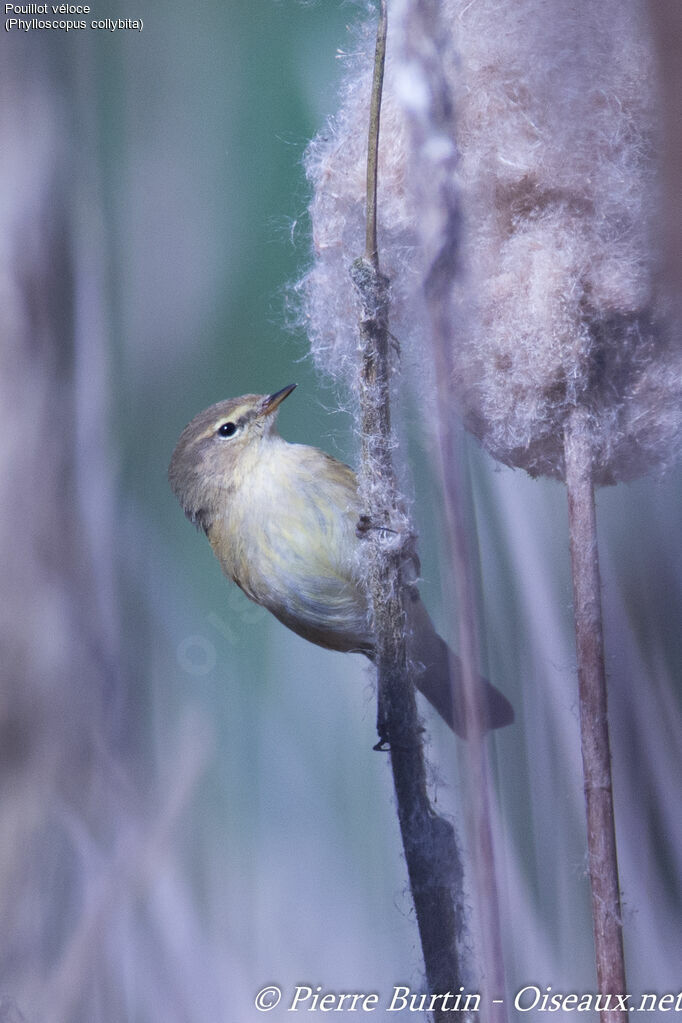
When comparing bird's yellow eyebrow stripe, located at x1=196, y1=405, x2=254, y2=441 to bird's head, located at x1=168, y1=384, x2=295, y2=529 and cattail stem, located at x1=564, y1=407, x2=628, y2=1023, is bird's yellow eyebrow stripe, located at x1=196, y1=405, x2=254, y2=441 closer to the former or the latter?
bird's head, located at x1=168, y1=384, x2=295, y2=529

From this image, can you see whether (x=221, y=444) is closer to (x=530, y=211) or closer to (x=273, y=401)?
(x=273, y=401)

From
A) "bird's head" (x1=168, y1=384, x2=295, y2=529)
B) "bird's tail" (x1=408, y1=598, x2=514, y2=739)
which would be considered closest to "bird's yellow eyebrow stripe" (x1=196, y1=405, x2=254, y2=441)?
"bird's head" (x1=168, y1=384, x2=295, y2=529)

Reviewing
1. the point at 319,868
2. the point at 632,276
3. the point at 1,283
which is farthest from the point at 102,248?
the point at 319,868

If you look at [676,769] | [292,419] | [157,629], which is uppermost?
[292,419]

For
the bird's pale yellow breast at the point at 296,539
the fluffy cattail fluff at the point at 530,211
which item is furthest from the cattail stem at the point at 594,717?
the bird's pale yellow breast at the point at 296,539

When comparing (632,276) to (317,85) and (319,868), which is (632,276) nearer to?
(317,85)

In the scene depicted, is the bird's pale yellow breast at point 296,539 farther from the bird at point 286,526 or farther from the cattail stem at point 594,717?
the cattail stem at point 594,717

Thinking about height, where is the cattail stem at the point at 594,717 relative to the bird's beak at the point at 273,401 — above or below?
below
